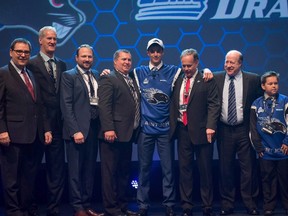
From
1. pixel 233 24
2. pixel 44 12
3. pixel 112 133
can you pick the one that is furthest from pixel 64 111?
pixel 233 24

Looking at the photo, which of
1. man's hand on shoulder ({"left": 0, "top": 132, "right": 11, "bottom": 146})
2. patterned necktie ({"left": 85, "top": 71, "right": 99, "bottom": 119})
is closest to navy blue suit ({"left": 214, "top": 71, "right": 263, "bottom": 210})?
patterned necktie ({"left": 85, "top": 71, "right": 99, "bottom": 119})

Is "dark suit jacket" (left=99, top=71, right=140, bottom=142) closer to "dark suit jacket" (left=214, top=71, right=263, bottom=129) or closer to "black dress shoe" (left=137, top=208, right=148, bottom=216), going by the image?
"black dress shoe" (left=137, top=208, right=148, bottom=216)

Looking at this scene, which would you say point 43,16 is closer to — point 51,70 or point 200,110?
point 51,70

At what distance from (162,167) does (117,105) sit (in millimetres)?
690

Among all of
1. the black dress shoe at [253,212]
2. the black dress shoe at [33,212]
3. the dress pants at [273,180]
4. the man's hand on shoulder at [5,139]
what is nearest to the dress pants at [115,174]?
the black dress shoe at [33,212]

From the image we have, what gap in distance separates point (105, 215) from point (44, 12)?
2192 millimetres

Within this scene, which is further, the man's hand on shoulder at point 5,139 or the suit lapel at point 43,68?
the suit lapel at point 43,68

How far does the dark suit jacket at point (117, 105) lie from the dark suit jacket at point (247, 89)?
84 centimetres

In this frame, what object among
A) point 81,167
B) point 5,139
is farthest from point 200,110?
point 5,139

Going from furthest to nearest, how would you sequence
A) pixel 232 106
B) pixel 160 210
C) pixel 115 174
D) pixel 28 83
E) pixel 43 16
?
pixel 43 16 < pixel 160 210 < pixel 232 106 < pixel 115 174 < pixel 28 83

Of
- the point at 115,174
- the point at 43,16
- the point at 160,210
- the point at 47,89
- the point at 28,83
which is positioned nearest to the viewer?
the point at 28,83

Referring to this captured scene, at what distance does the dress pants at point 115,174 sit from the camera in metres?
4.52

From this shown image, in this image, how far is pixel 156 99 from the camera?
459 centimetres

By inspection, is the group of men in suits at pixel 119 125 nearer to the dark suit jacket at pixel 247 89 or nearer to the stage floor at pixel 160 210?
the dark suit jacket at pixel 247 89
